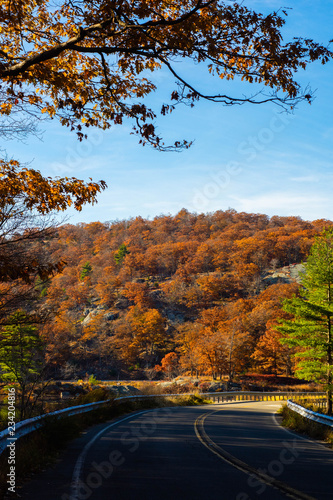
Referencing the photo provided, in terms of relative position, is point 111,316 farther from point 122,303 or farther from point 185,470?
point 185,470

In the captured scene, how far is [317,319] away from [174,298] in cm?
8318

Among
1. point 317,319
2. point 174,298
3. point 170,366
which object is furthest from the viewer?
point 174,298

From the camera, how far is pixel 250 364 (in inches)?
2650

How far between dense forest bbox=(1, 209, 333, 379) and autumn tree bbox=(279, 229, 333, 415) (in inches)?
231

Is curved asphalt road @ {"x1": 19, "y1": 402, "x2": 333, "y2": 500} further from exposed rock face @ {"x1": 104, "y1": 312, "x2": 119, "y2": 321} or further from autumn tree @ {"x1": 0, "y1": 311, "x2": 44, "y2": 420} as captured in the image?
exposed rock face @ {"x1": 104, "y1": 312, "x2": 119, "y2": 321}

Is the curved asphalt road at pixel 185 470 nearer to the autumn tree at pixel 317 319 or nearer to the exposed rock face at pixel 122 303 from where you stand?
the autumn tree at pixel 317 319

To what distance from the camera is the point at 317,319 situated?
911 inches

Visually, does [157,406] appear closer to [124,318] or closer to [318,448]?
[318,448]

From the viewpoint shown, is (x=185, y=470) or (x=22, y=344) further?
(x=22, y=344)

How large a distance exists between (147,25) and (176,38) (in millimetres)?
721

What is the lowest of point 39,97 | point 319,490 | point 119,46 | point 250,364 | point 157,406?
point 250,364

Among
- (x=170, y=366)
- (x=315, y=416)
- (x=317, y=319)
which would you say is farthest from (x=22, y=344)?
(x=170, y=366)

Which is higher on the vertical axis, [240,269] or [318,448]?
[240,269]

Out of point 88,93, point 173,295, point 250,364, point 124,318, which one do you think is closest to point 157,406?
point 88,93
